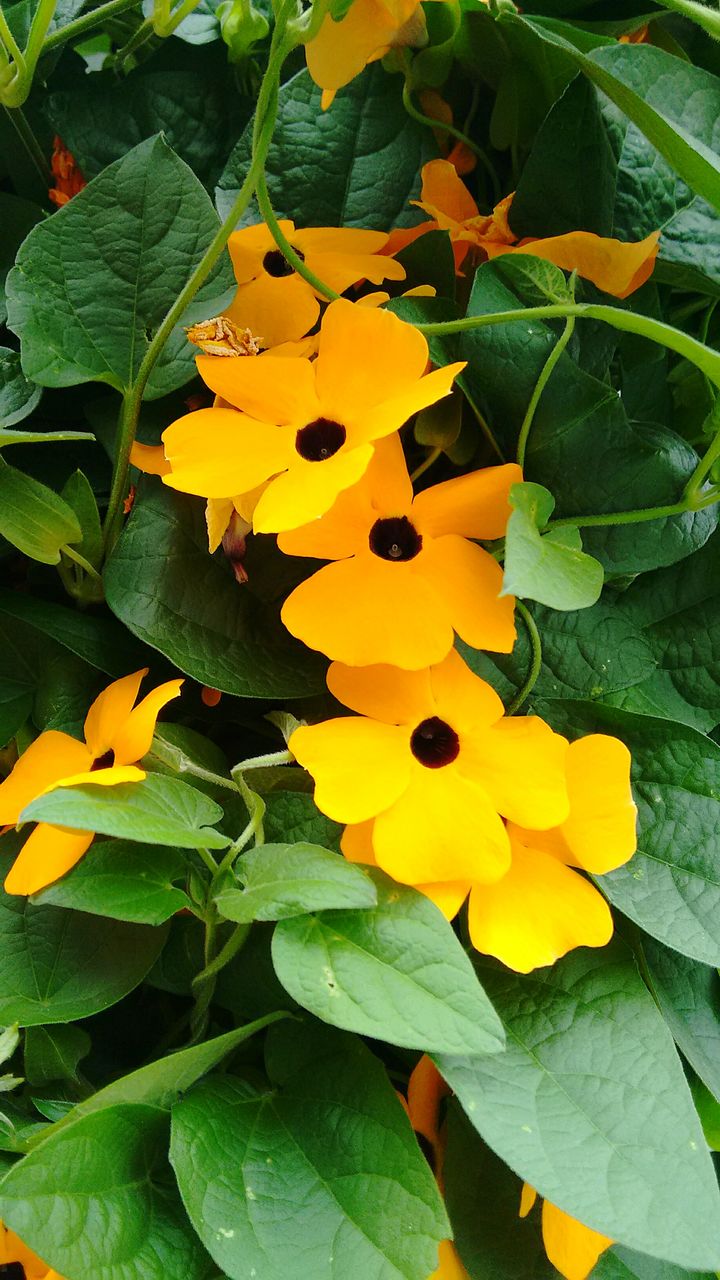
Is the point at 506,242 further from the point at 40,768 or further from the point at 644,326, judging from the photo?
the point at 40,768

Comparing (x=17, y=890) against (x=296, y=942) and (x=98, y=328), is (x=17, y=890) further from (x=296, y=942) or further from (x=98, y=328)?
(x=98, y=328)

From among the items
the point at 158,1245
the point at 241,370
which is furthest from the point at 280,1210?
the point at 241,370

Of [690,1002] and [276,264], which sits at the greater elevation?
[276,264]

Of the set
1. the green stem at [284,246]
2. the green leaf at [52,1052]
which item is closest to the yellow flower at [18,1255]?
the green leaf at [52,1052]

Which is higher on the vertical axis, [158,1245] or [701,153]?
[701,153]

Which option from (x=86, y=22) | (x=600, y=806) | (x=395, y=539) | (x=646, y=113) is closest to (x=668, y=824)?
(x=600, y=806)

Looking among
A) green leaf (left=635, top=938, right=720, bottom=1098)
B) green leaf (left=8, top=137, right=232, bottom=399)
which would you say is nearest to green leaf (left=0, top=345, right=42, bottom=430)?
green leaf (left=8, top=137, right=232, bottom=399)
